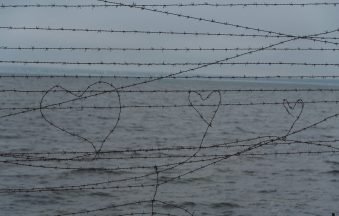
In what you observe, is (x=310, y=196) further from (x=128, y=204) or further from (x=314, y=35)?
(x=314, y=35)

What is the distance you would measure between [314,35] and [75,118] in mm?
46142

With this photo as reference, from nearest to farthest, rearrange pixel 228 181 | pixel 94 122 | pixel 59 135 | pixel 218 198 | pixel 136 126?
pixel 218 198
pixel 228 181
pixel 59 135
pixel 136 126
pixel 94 122

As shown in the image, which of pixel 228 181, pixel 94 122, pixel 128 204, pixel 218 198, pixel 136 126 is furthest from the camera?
pixel 94 122

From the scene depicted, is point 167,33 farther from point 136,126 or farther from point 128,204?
point 136,126

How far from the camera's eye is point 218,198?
1827 cm

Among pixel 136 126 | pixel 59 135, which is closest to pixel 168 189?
pixel 59 135

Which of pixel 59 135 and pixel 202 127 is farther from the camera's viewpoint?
pixel 202 127

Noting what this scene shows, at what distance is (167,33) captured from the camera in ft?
22.1

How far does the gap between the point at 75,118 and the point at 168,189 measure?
111 ft

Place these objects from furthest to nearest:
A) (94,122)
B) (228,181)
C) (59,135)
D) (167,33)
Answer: (94,122), (59,135), (228,181), (167,33)

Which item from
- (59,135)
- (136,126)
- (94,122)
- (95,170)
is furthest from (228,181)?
(94,122)

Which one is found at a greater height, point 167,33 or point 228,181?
point 167,33

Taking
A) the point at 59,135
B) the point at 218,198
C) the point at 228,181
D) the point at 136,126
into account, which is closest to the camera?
the point at 218,198

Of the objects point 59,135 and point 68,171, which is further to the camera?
point 59,135
